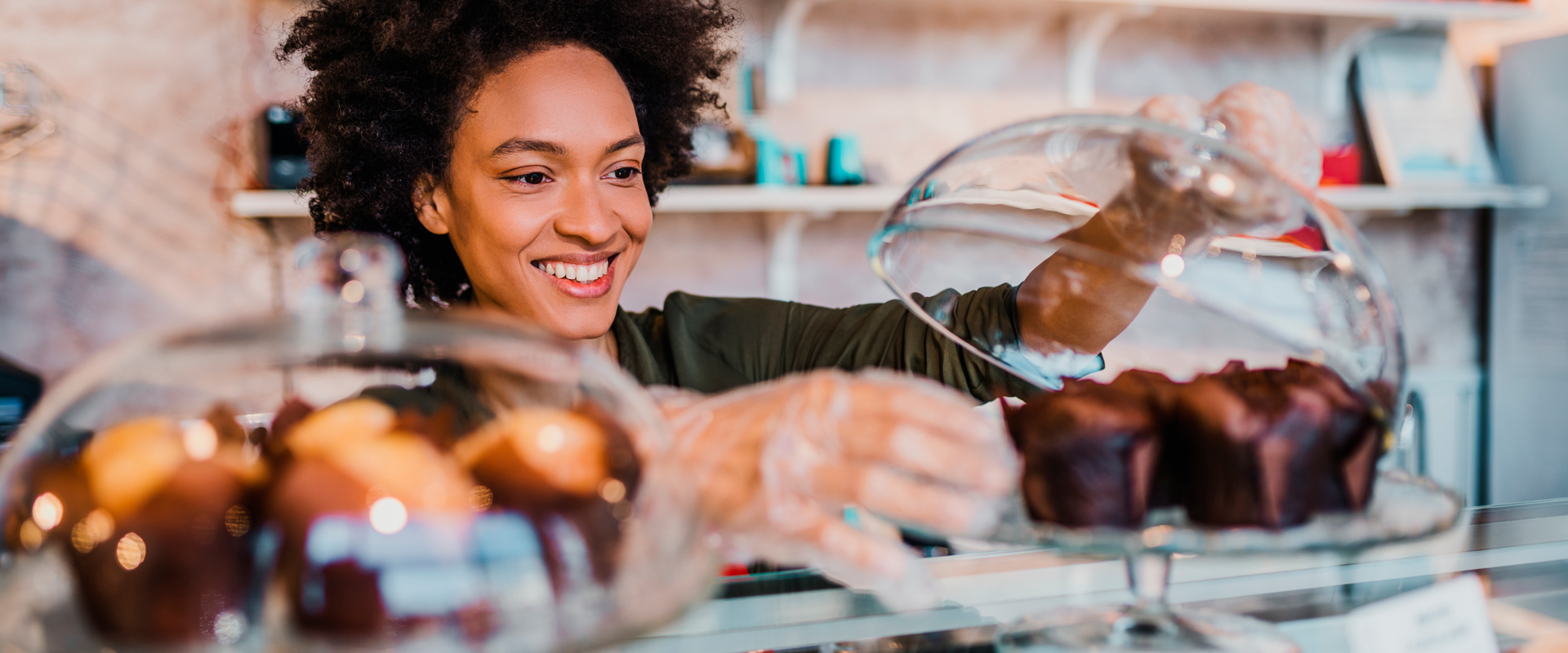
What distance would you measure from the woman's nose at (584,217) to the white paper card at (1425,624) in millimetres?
723

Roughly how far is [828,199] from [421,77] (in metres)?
0.94

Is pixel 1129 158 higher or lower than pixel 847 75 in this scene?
lower

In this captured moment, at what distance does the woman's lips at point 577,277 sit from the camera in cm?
102

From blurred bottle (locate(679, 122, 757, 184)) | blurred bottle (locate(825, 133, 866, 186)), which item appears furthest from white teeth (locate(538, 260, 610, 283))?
blurred bottle (locate(825, 133, 866, 186))

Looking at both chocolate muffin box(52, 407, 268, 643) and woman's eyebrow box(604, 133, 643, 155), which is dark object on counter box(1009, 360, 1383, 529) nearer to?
chocolate muffin box(52, 407, 268, 643)

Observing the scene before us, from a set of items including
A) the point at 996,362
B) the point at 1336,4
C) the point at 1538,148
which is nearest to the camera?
the point at 996,362

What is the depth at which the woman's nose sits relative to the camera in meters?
0.99

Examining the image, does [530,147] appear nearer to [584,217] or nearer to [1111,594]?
[584,217]

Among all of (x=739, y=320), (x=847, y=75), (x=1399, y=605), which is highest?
(x=847, y=75)

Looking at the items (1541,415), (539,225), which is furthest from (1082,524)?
A: (1541,415)

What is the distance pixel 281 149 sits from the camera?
1707mm

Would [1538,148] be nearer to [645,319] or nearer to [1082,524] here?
[645,319]

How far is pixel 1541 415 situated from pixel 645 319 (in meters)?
2.22

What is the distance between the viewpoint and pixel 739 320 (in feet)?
4.23
